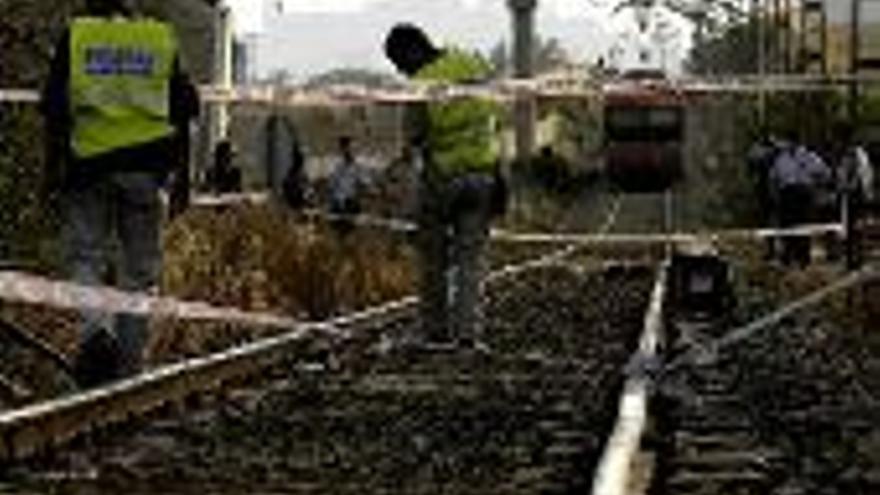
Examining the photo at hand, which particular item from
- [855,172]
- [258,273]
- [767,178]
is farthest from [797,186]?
[258,273]

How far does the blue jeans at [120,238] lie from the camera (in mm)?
11695

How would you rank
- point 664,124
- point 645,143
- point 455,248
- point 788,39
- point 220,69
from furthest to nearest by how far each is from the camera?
point 645,143
point 664,124
point 220,69
point 788,39
point 455,248

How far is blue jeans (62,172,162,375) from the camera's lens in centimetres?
1170

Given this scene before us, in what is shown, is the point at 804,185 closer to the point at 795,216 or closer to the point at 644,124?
the point at 795,216

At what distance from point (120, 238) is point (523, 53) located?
5279 centimetres

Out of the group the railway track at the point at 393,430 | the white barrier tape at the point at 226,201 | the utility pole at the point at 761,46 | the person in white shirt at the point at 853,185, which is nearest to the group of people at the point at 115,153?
the railway track at the point at 393,430

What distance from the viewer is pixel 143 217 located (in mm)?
11883

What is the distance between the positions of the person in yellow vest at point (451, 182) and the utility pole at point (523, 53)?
1837 inches

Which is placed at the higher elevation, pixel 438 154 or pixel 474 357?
pixel 438 154

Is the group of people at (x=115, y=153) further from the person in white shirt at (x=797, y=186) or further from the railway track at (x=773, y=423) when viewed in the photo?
the person in white shirt at (x=797, y=186)

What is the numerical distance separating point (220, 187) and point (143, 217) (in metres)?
21.2

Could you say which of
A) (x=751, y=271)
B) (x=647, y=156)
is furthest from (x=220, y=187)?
(x=647, y=156)

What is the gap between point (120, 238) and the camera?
39.2 feet

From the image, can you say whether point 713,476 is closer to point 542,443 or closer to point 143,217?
point 542,443
